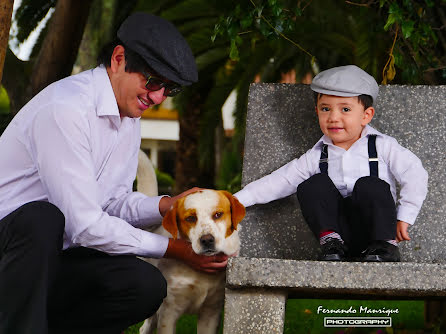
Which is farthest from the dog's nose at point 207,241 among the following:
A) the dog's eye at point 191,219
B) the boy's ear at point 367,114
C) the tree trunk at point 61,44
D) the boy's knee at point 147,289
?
the tree trunk at point 61,44

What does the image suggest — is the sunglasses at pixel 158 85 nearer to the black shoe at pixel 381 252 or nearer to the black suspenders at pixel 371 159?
the black suspenders at pixel 371 159

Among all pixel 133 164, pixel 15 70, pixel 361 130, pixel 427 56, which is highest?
pixel 15 70

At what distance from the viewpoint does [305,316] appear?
444 centimetres

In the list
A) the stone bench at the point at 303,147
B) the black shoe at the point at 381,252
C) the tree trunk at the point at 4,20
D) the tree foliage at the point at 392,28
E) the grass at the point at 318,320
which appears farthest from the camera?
the grass at the point at 318,320

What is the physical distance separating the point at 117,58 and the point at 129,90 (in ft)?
0.47

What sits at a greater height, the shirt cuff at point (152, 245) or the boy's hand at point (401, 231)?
the boy's hand at point (401, 231)

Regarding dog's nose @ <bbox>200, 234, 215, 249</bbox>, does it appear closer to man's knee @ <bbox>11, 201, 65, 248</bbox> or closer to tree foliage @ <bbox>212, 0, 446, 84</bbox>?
man's knee @ <bbox>11, 201, 65, 248</bbox>

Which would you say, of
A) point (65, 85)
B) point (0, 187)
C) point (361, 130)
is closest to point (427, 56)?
point (361, 130)

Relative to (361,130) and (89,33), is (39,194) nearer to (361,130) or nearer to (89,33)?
(361,130)

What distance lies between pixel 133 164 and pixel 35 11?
4.53 meters

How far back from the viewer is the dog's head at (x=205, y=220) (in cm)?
269

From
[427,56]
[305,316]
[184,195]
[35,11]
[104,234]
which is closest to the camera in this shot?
[104,234]

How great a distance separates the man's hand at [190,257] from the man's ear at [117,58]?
74cm

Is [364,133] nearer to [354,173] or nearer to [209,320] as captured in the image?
[354,173]
